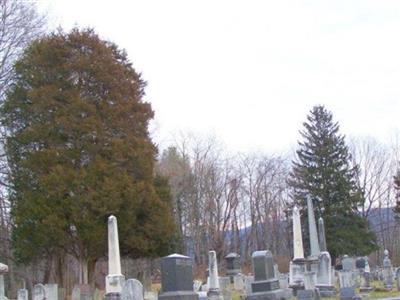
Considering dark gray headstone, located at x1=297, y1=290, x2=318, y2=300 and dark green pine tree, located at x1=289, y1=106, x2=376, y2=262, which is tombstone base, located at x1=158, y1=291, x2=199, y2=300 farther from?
dark green pine tree, located at x1=289, y1=106, x2=376, y2=262

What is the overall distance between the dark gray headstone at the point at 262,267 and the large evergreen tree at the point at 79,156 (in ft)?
32.2

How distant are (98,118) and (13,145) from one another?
3975 mm

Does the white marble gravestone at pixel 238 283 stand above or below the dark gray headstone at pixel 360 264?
below

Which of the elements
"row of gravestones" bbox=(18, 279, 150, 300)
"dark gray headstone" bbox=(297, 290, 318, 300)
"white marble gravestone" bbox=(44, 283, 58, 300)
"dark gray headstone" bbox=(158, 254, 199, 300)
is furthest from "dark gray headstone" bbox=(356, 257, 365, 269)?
"dark gray headstone" bbox=(158, 254, 199, 300)

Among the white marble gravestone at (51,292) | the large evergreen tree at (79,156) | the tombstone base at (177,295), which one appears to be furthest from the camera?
the large evergreen tree at (79,156)

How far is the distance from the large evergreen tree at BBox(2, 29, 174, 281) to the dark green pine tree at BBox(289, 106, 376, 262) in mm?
19795

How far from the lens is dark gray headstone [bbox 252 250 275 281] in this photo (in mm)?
16014

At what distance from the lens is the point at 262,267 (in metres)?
16.1

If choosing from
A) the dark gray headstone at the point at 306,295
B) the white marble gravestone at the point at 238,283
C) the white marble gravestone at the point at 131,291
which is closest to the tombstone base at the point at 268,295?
the dark gray headstone at the point at 306,295

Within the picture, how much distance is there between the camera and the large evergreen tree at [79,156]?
24.6 m

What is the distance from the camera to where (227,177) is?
2126 inches

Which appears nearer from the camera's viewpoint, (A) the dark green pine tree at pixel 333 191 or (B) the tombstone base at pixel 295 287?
(B) the tombstone base at pixel 295 287

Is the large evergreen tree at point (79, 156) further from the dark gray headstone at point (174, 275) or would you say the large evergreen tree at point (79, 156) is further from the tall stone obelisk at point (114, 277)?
the dark gray headstone at point (174, 275)

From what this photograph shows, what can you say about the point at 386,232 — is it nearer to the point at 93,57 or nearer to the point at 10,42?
the point at 93,57
